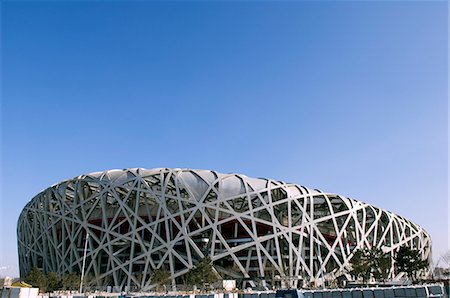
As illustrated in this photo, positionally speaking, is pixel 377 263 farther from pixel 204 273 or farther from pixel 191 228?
pixel 191 228

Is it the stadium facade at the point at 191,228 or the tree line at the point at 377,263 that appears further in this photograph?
the tree line at the point at 377,263

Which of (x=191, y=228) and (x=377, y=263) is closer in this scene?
(x=377, y=263)

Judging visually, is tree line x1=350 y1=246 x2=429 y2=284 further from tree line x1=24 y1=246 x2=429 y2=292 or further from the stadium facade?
the stadium facade

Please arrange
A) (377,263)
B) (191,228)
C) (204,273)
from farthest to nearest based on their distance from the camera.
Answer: (191,228)
(377,263)
(204,273)

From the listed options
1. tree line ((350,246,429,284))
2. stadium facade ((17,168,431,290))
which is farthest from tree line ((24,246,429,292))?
stadium facade ((17,168,431,290))

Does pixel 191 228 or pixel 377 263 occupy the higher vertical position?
pixel 191 228

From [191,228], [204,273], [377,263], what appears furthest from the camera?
[191,228]

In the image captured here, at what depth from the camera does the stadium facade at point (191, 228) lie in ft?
155

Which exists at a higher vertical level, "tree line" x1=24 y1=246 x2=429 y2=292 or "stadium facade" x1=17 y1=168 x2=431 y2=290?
"stadium facade" x1=17 y1=168 x2=431 y2=290

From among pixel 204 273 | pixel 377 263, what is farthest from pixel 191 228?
pixel 377 263

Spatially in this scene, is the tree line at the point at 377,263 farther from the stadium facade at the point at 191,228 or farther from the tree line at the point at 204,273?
the stadium facade at the point at 191,228

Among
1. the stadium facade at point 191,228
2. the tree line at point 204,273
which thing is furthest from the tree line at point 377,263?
the stadium facade at point 191,228

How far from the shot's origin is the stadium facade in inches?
1854

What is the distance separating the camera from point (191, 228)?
49.6 m
